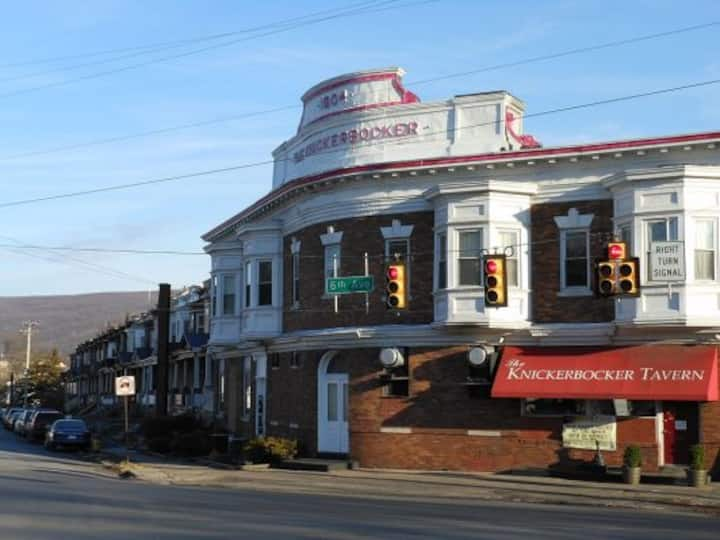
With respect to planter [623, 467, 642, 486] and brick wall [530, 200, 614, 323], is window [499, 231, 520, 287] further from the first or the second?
planter [623, 467, 642, 486]

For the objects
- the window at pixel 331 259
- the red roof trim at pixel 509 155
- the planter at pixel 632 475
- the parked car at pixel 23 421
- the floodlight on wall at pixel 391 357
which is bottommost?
the parked car at pixel 23 421

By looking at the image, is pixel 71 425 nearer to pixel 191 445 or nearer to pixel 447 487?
pixel 191 445

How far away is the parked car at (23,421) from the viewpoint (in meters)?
57.1

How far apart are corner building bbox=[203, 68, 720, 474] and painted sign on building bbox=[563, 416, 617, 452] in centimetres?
3

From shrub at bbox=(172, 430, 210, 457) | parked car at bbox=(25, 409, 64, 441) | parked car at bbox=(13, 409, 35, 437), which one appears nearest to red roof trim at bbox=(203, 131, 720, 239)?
shrub at bbox=(172, 430, 210, 457)

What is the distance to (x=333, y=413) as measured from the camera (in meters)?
32.5

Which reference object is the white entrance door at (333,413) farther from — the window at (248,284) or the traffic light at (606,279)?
the traffic light at (606,279)

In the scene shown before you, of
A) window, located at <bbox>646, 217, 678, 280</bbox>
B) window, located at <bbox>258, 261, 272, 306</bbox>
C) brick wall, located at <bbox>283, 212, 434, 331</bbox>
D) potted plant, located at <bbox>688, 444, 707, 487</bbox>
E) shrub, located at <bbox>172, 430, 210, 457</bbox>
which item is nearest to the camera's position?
potted plant, located at <bbox>688, 444, 707, 487</bbox>

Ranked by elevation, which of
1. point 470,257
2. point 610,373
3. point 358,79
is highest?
point 358,79

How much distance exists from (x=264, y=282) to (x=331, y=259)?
469 cm

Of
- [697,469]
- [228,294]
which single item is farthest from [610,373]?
[228,294]

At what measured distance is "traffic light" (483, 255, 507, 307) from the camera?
74.4 feet

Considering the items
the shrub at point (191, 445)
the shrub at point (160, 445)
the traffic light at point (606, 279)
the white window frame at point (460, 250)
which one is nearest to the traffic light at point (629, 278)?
the traffic light at point (606, 279)

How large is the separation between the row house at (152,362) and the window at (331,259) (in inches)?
656
